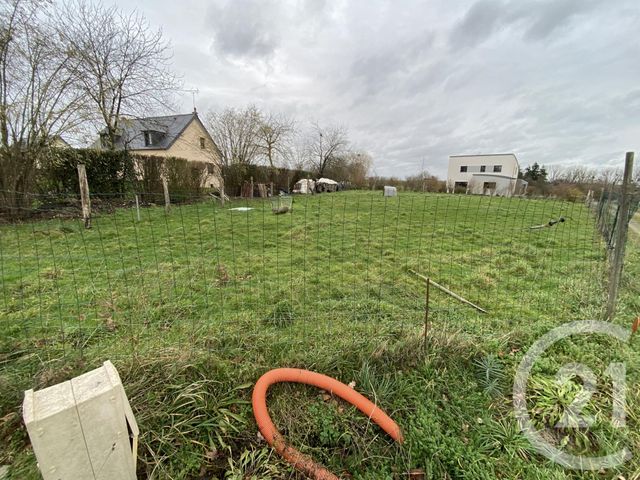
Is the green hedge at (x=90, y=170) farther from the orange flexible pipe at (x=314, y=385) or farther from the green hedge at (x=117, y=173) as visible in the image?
the orange flexible pipe at (x=314, y=385)

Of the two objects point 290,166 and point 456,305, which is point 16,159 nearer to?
point 456,305

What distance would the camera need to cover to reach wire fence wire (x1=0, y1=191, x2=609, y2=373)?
2.43m

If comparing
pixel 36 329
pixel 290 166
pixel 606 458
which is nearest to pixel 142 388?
pixel 36 329

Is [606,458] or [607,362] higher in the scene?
[607,362]

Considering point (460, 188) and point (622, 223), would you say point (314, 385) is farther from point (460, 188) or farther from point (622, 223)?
point (460, 188)

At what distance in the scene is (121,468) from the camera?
1286 millimetres

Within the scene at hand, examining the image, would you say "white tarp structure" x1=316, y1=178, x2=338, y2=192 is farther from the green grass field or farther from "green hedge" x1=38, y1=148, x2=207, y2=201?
the green grass field

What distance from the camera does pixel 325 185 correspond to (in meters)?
26.9

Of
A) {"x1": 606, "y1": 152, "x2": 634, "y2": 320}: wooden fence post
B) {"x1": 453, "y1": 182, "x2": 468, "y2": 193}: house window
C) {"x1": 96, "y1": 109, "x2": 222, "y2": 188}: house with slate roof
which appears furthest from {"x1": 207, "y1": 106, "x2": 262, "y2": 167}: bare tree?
{"x1": 453, "y1": 182, "x2": 468, "y2": 193}: house window

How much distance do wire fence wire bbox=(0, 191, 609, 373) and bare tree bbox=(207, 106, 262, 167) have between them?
14.0 m

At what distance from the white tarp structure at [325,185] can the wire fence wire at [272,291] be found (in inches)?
788

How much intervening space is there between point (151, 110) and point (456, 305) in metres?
14.5

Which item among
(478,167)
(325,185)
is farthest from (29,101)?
(478,167)

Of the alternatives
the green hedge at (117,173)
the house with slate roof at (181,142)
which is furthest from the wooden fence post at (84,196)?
the house with slate roof at (181,142)
